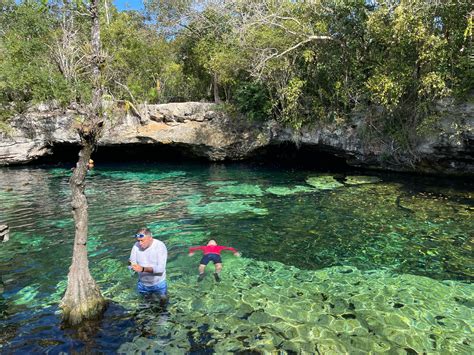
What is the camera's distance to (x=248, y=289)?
824 centimetres

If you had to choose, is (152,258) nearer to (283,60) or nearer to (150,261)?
(150,261)

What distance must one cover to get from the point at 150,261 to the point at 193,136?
71.0ft

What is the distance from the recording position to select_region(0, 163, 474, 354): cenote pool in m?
6.33

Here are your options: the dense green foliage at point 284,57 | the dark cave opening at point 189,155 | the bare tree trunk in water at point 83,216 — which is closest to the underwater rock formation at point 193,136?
the dark cave opening at point 189,155

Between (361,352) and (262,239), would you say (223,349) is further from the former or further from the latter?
(262,239)

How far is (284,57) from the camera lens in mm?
22656

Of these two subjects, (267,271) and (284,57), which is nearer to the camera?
(267,271)

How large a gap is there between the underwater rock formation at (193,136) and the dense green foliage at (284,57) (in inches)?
43.1

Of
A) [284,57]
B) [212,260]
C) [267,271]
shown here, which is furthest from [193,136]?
[267,271]

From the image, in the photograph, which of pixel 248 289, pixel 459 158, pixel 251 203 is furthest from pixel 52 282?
pixel 459 158

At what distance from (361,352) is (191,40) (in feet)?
106

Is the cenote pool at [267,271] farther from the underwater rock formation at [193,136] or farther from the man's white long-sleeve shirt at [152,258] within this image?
the underwater rock formation at [193,136]

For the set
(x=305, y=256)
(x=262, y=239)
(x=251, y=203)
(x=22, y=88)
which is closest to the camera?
(x=305, y=256)

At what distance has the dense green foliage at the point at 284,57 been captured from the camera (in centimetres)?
1703
